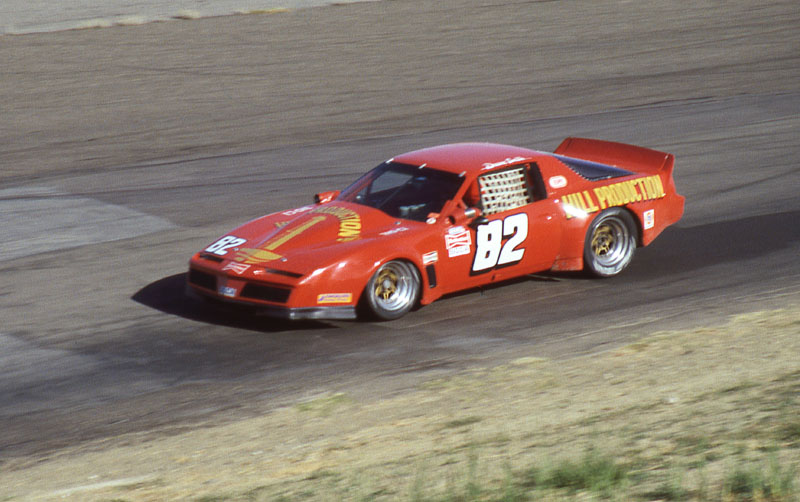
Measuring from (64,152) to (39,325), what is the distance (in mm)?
8605

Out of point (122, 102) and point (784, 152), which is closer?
point (784, 152)

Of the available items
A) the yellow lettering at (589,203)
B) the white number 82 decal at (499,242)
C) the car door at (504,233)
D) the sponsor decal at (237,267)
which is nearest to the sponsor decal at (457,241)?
the car door at (504,233)

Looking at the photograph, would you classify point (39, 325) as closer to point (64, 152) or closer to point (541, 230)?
point (541, 230)

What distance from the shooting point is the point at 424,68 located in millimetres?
23188

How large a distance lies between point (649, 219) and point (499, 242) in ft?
6.50

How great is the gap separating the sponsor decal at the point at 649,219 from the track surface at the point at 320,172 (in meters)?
0.45

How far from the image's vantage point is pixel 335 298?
8750 millimetres

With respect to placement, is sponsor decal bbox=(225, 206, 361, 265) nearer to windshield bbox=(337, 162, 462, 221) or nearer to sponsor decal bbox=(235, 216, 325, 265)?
sponsor decal bbox=(235, 216, 325, 265)

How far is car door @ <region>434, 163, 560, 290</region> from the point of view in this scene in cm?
942

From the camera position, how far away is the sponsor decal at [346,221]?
362 inches

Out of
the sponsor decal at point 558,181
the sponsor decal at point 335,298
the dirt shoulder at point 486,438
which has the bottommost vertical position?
the dirt shoulder at point 486,438

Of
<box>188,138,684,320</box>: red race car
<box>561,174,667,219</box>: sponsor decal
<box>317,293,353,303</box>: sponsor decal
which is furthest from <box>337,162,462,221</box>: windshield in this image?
<box>561,174,667,219</box>: sponsor decal

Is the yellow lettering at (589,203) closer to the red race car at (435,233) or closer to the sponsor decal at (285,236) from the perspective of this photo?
the red race car at (435,233)

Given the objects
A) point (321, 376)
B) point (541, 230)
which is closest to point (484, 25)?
point (541, 230)
